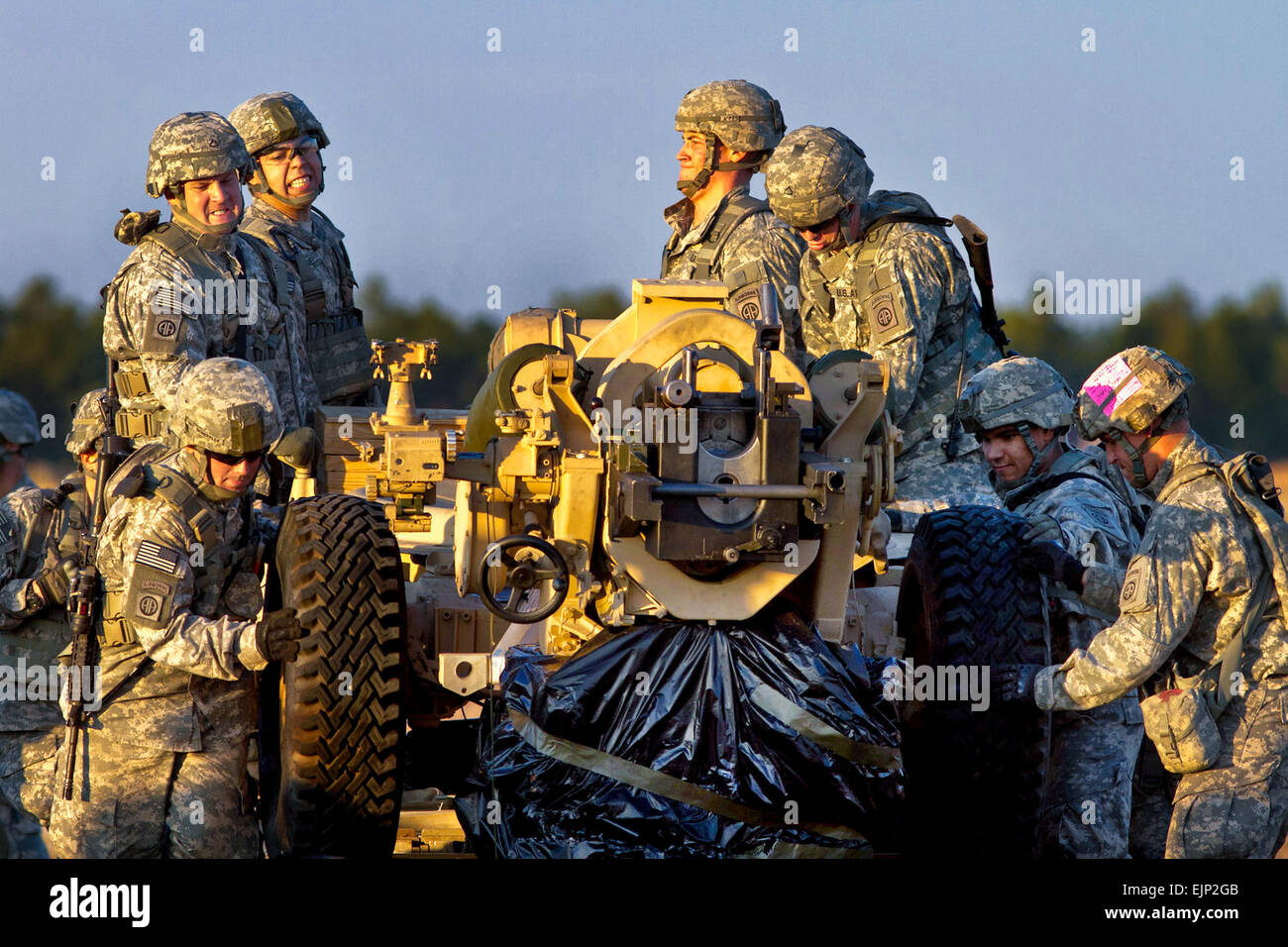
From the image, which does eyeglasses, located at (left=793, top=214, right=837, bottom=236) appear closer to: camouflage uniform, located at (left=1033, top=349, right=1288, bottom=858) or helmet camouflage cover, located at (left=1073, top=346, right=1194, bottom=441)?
helmet camouflage cover, located at (left=1073, top=346, right=1194, bottom=441)

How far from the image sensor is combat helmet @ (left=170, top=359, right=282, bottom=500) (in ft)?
24.8

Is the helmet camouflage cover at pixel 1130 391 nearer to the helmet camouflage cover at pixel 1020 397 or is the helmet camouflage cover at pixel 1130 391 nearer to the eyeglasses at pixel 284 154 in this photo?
the helmet camouflage cover at pixel 1020 397

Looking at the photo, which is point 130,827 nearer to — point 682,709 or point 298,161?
point 682,709

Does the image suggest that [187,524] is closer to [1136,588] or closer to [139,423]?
[139,423]

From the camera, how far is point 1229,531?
22.6ft

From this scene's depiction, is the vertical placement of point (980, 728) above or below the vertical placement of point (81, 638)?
below

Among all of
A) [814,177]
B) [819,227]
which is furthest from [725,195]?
[814,177]

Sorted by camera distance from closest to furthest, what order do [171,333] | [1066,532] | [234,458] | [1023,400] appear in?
[234,458]
[1066,532]
[1023,400]
[171,333]

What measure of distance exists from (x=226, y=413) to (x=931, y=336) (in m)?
3.86

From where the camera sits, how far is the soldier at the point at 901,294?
9766 mm

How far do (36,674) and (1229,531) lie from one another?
4.89m

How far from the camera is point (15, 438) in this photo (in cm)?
1006

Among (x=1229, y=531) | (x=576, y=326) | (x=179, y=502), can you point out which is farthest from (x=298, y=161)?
(x=1229, y=531)

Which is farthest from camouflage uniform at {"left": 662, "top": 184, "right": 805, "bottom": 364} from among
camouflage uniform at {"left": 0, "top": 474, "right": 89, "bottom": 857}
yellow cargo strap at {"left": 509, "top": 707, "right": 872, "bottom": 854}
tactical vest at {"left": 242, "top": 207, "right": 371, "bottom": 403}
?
yellow cargo strap at {"left": 509, "top": 707, "right": 872, "bottom": 854}
